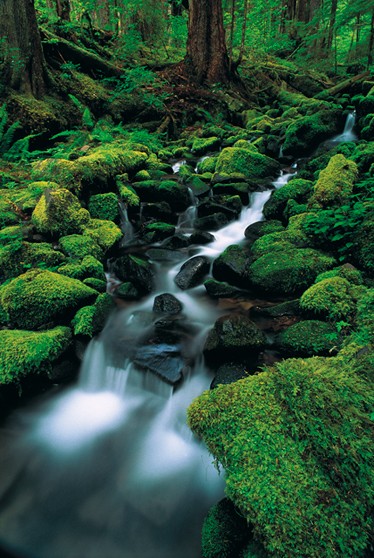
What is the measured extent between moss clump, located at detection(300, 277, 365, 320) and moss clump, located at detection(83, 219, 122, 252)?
349cm

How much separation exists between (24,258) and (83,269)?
86 centimetres

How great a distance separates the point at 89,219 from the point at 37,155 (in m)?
3.55

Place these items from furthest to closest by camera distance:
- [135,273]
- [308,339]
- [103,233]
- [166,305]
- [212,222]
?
[212,222] < [103,233] < [135,273] < [166,305] < [308,339]

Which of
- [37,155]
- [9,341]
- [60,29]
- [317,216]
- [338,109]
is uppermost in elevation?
[60,29]

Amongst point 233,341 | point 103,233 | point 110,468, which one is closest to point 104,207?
point 103,233

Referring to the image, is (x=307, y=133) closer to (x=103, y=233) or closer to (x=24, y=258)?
(x=103, y=233)

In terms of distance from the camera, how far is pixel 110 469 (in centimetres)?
324

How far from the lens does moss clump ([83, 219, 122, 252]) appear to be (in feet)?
19.2

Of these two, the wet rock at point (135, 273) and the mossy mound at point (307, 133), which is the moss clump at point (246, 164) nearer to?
the mossy mound at point (307, 133)

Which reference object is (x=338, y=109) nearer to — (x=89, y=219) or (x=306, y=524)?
(x=89, y=219)

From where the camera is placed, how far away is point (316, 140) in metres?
9.80

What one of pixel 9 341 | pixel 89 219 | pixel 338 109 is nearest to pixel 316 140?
pixel 338 109

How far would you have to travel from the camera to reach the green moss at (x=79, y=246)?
533cm

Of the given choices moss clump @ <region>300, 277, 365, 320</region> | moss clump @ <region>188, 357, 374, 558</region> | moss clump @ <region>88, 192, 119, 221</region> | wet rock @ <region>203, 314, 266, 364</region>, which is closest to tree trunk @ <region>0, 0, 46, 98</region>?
moss clump @ <region>88, 192, 119, 221</region>
